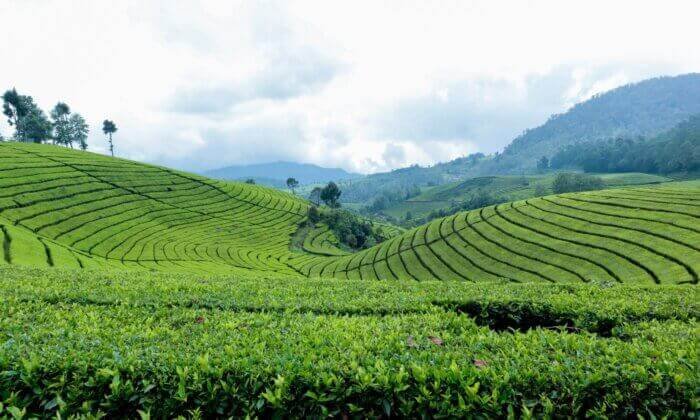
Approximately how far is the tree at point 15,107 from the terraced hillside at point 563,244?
108033mm

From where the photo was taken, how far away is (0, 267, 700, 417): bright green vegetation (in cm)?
Result: 423

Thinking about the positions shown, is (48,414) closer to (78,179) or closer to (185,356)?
(185,356)

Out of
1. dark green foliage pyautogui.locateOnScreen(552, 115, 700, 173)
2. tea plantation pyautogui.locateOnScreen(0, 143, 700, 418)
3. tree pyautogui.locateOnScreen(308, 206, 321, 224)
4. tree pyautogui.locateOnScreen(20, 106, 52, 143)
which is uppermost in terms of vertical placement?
tree pyautogui.locateOnScreen(20, 106, 52, 143)

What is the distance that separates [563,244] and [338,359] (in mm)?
32674

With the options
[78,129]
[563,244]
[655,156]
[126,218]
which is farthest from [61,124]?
[655,156]

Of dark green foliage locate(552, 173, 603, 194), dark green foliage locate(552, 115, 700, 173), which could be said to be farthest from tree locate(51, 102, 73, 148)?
dark green foliage locate(552, 115, 700, 173)

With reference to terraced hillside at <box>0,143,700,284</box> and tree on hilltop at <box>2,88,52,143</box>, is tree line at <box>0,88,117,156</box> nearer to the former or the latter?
tree on hilltop at <box>2,88,52,143</box>

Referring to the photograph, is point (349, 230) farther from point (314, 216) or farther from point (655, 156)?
point (655, 156)

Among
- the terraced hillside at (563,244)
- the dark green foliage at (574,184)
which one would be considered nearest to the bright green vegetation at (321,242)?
the terraced hillside at (563,244)

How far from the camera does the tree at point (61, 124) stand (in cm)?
12019

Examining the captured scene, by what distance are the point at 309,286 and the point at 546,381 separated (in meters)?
6.78

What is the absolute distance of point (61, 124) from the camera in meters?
122

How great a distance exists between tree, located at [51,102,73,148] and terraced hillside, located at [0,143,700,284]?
181ft

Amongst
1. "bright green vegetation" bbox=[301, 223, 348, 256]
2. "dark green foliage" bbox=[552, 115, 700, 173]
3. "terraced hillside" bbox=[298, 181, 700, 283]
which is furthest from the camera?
"dark green foliage" bbox=[552, 115, 700, 173]
